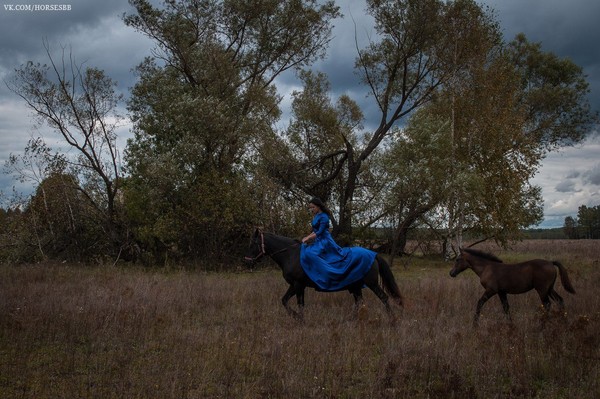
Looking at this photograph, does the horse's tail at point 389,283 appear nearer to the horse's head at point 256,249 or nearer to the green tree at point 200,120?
the horse's head at point 256,249

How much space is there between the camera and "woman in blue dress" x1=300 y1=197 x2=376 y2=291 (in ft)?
35.7

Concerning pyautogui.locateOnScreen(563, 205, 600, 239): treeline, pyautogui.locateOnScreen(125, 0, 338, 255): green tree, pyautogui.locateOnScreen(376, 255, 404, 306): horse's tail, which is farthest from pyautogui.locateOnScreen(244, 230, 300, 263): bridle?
pyautogui.locateOnScreen(563, 205, 600, 239): treeline

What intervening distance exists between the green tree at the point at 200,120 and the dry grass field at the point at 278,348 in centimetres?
870

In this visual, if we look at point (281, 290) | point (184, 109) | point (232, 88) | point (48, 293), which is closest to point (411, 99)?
point (232, 88)

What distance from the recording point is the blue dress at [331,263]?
10875 mm

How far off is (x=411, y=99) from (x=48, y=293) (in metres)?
20.5

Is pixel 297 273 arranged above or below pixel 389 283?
above

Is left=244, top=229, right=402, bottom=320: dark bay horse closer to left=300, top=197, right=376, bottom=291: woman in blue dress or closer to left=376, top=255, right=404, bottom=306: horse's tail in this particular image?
left=376, top=255, right=404, bottom=306: horse's tail

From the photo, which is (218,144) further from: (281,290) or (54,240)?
→ (281,290)

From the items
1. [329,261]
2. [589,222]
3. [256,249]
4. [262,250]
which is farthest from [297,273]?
[589,222]

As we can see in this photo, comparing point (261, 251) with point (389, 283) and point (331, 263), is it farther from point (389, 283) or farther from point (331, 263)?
point (389, 283)

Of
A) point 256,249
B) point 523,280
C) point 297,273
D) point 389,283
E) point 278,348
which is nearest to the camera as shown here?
point 278,348

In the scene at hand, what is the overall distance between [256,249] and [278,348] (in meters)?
4.22

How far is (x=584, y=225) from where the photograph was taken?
99500 mm
